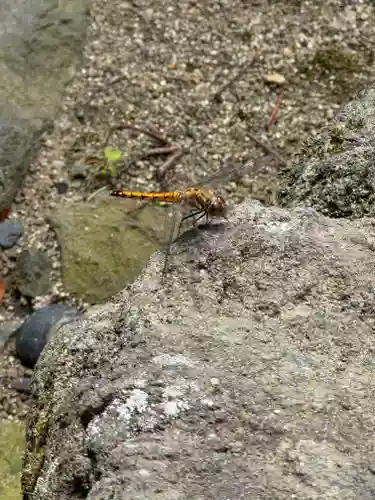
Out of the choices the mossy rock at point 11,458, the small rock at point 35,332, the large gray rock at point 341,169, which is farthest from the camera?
the small rock at point 35,332

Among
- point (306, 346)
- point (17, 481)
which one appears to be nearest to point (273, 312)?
point (306, 346)

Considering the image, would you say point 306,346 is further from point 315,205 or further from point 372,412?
point 315,205

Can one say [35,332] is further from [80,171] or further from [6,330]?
[80,171]

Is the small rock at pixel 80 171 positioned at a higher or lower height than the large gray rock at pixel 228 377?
lower

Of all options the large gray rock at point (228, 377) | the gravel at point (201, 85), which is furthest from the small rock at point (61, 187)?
the large gray rock at point (228, 377)

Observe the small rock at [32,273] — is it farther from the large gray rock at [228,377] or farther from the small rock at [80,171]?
the large gray rock at [228,377]

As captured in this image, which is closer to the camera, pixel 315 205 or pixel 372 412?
pixel 372 412

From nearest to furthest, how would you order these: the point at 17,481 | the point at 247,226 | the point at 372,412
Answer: the point at 372,412 < the point at 247,226 < the point at 17,481
